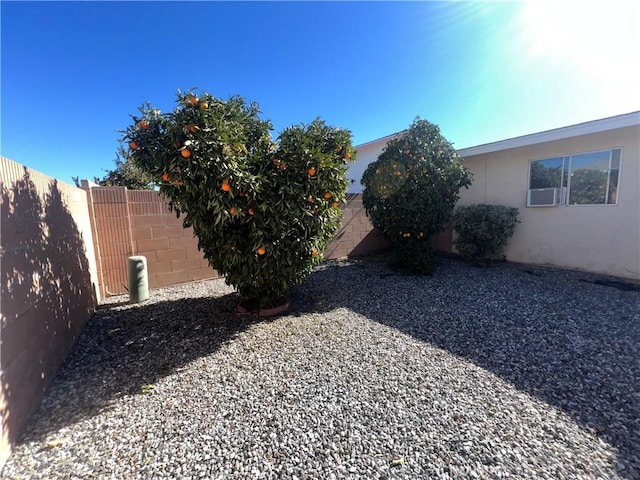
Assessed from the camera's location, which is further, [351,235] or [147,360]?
[351,235]

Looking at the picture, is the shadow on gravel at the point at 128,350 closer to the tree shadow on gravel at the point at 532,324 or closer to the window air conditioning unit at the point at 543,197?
the tree shadow on gravel at the point at 532,324

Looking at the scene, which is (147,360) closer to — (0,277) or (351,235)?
(0,277)

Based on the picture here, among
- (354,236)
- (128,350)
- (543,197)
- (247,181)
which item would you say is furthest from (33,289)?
(543,197)

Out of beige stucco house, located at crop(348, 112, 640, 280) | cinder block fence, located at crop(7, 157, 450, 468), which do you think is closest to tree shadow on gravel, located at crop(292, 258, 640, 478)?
beige stucco house, located at crop(348, 112, 640, 280)

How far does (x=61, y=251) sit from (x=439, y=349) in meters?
4.47

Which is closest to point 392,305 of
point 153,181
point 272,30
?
point 153,181

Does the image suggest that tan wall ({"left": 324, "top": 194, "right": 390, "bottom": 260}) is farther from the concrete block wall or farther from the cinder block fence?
the cinder block fence

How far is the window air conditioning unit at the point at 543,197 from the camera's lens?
6016mm

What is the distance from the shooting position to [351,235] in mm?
7848

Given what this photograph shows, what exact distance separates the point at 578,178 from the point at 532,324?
4.41 meters

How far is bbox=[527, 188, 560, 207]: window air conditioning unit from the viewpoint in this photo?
237 inches

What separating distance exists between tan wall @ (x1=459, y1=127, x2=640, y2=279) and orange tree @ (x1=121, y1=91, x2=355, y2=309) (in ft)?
17.7

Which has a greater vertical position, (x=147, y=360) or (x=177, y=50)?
(x=177, y=50)

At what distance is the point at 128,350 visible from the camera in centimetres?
297
